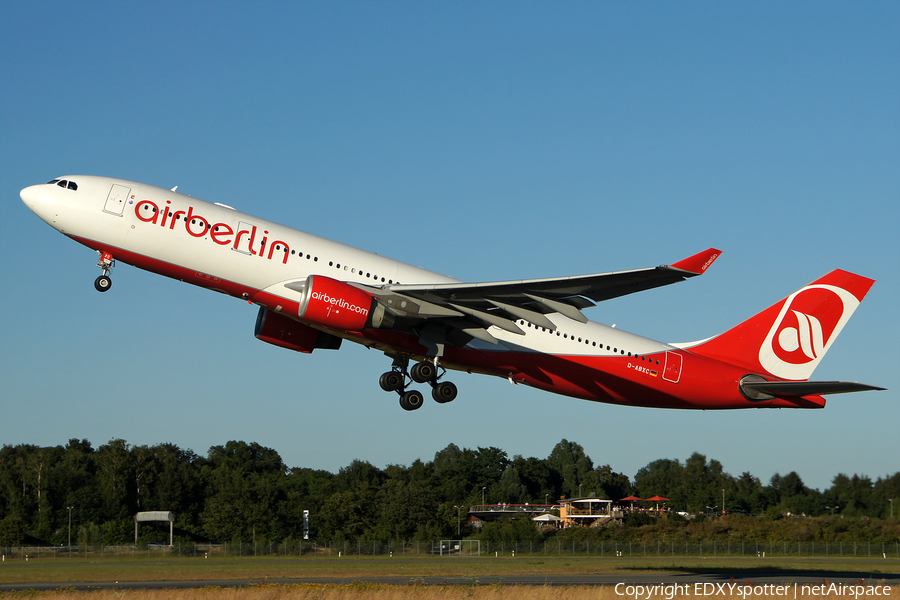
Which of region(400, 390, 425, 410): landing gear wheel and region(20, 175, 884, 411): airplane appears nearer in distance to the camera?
region(20, 175, 884, 411): airplane

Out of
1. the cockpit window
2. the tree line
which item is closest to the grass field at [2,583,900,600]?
the cockpit window

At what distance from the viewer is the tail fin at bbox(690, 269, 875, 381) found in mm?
35106

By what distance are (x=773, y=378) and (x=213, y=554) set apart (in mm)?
38428

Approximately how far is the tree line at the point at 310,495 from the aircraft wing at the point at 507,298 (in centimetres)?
3740

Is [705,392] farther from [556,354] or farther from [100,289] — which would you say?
[100,289]

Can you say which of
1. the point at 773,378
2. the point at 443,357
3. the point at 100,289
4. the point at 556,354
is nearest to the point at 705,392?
the point at 773,378

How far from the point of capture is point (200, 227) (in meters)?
28.3

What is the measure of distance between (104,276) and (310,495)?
52.9m

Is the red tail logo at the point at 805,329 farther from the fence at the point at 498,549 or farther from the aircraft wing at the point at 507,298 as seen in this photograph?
the fence at the point at 498,549

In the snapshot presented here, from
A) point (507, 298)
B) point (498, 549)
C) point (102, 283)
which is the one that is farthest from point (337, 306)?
point (498, 549)

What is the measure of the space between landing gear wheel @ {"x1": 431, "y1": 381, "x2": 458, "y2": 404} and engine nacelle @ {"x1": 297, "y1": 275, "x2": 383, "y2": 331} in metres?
4.80

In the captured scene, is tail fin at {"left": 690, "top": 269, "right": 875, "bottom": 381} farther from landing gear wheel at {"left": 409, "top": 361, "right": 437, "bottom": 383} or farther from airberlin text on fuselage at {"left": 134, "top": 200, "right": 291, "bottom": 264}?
airberlin text on fuselage at {"left": 134, "top": 200, "right": 291, "bottom": 264}

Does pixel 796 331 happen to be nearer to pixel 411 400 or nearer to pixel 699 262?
pixel 699 262

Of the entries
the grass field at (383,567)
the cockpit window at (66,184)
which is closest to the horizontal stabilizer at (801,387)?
the grass field at (383,567)
